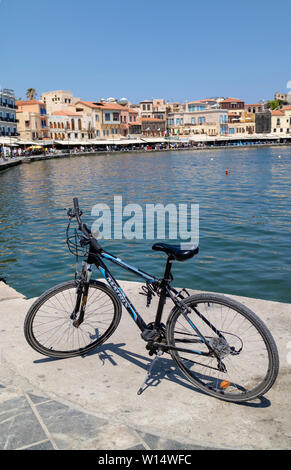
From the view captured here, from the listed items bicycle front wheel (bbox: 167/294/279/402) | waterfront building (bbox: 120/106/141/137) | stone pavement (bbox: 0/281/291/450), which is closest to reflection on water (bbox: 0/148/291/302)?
bicycle front wheel (bbox: 167/294/279/402)

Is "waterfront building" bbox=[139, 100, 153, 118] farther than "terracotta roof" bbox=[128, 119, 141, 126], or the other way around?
"waterfront building" bbox=[139, 100, 153, 118]

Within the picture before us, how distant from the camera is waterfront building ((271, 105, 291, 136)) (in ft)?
441

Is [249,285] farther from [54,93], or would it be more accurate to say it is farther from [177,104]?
[177,104]

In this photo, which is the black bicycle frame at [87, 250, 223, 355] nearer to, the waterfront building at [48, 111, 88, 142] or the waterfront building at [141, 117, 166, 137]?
the waterfront building at [48, 111, 88, 142]

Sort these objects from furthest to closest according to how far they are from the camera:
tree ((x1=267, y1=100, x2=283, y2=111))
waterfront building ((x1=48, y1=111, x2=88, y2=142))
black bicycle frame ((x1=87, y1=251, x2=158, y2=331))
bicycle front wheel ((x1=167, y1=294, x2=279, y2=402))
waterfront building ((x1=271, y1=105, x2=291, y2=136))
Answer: tree ((x1=267, y1=100, x2=283, y2=111)), waterfront building ((x1=271, y1=105, x2=291, y2=136)), waterfront building ((x1=48, y1=111, x2=88, y2=142)), black bicycle frame ((x1=87, y1=251, x2=158, y2=331)), bicycle front wheel ((x1=167, y1=294, x2=279, y2=402))

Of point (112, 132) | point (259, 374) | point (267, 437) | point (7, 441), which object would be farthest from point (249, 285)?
point (112, 132)

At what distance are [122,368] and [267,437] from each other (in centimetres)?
142

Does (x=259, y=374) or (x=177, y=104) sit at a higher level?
(x=177, y=104)

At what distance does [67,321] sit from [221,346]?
1767 millimetres

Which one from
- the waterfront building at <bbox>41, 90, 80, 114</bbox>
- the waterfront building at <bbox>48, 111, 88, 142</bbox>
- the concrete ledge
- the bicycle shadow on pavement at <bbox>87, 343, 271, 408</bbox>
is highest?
the waterfront building at <bbox>41, 90, 80, 114</bbox>

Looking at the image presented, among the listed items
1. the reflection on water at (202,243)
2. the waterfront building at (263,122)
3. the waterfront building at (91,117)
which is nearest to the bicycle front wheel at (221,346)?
the reflection on water at (202,243)

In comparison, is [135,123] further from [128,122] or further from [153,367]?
[153,367]

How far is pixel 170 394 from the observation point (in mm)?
3400

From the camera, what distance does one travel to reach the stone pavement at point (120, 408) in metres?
2.79
